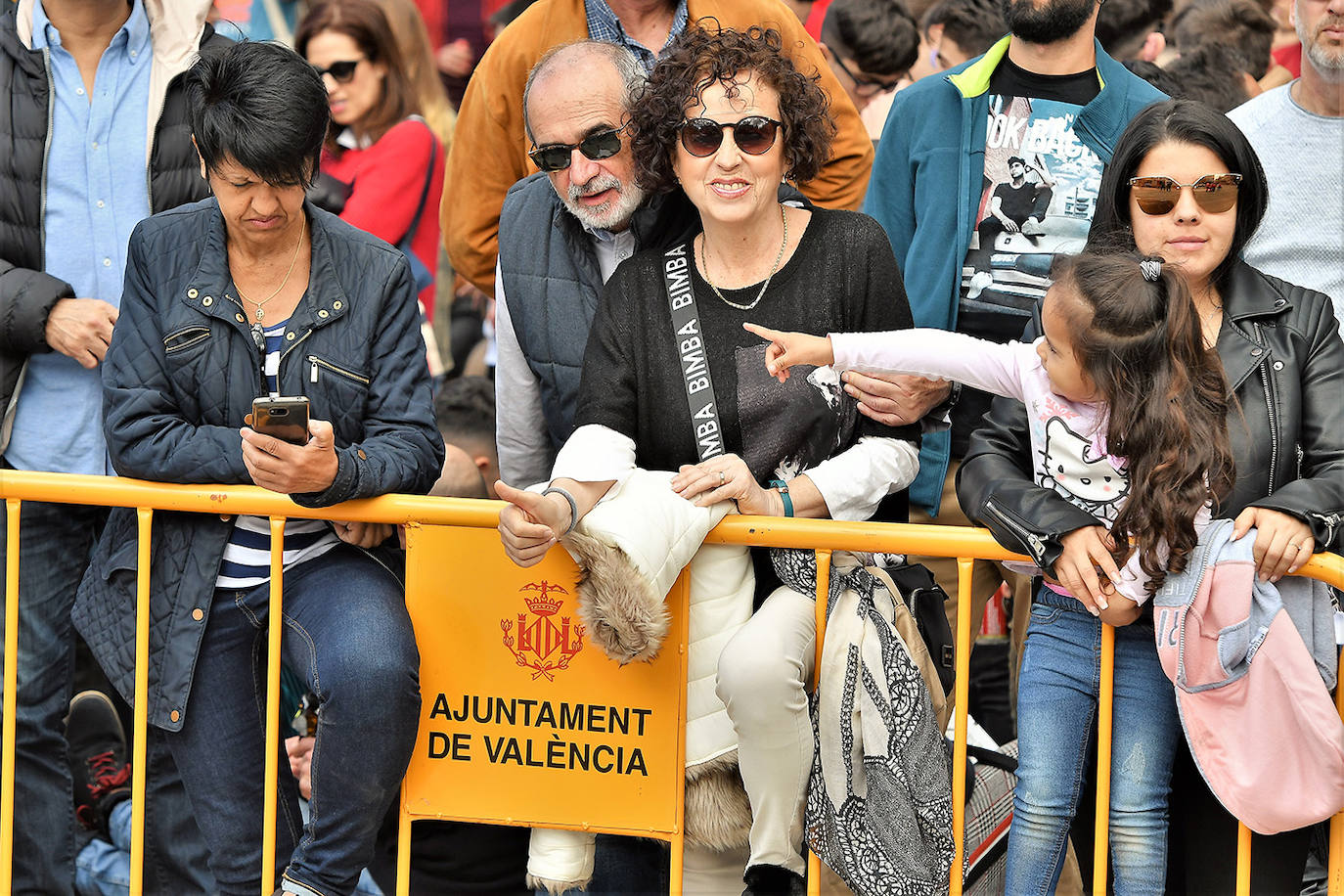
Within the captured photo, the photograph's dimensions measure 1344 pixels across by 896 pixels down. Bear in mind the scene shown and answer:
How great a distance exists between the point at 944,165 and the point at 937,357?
3.92 feet

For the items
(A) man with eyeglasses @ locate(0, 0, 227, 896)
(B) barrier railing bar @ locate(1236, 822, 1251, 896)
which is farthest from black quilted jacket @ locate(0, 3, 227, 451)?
(B) barrier railing bar @ locate(1236, 822, 1251, 896)

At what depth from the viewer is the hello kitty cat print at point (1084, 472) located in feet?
10.8

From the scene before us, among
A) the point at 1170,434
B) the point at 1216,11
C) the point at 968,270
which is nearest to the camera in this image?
the point at 1170,434

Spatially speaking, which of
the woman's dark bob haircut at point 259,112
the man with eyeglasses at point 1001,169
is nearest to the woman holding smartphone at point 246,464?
the woman's dark bob haircut at point 259,112

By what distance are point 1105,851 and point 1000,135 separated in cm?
202

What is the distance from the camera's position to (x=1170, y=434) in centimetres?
314

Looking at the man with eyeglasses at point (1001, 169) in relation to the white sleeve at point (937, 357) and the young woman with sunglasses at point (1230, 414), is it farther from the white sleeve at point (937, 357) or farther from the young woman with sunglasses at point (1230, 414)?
the white sleeve at point (937, 357)

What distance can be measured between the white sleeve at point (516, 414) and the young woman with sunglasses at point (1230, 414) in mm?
1220

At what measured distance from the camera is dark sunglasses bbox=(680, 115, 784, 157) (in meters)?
3.64

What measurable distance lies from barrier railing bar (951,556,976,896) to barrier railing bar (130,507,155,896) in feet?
5.79

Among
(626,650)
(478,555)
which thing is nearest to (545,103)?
(478,555)

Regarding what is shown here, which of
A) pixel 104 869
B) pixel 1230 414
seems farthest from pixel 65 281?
pixel 1230 414

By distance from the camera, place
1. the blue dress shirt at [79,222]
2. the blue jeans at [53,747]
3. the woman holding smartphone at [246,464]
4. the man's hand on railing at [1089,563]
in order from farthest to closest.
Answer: the blue dress shirt at [79,222] → the blue jeans at [53,747] → the woman holding smartphone at [246,464] → the man's hand on railing at [1089,563]

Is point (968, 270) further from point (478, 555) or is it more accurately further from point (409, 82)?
point (409, 82)
